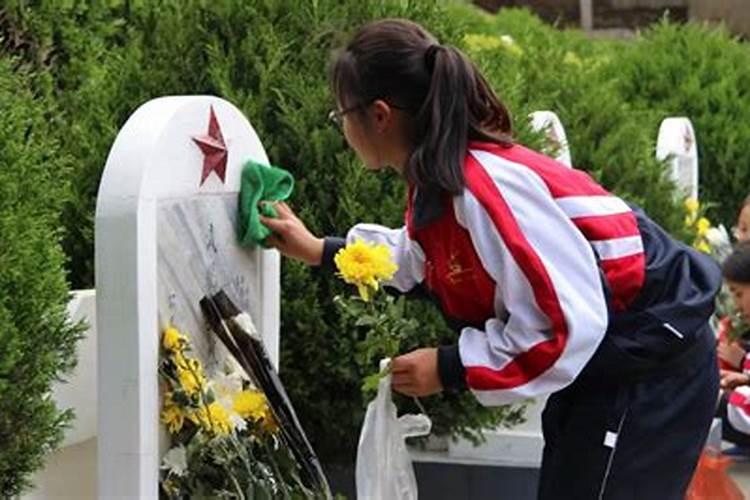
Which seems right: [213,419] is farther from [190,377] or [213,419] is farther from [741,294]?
[741,294]

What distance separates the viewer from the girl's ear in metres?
3.01

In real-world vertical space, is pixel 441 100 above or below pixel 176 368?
above

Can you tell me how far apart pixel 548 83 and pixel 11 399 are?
4165mm

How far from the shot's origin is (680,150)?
6809 mm

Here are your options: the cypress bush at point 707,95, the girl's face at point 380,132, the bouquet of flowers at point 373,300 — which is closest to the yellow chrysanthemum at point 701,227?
the cypress bush at point 707,95

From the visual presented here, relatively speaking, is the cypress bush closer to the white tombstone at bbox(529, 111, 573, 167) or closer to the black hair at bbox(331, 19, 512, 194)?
the white tombstone at bbox(529, 111, 573, 167)

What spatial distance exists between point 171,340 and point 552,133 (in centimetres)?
249

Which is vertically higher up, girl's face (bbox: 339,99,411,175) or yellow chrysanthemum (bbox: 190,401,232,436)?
girl's face (bbox: 339,99,411,175)

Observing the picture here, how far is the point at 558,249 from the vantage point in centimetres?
282

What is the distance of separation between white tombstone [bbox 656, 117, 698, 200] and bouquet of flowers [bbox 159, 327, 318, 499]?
3.82m

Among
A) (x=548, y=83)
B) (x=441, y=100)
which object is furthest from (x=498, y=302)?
(x=548, y=83)

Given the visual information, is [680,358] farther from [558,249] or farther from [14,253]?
[14,253]

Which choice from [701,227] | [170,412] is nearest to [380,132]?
[170,412]

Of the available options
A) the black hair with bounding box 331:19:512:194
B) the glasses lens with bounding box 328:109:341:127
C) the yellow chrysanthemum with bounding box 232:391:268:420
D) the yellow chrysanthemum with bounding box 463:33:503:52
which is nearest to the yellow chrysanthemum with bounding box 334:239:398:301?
the black hair with bounding box 331:19:512:194
